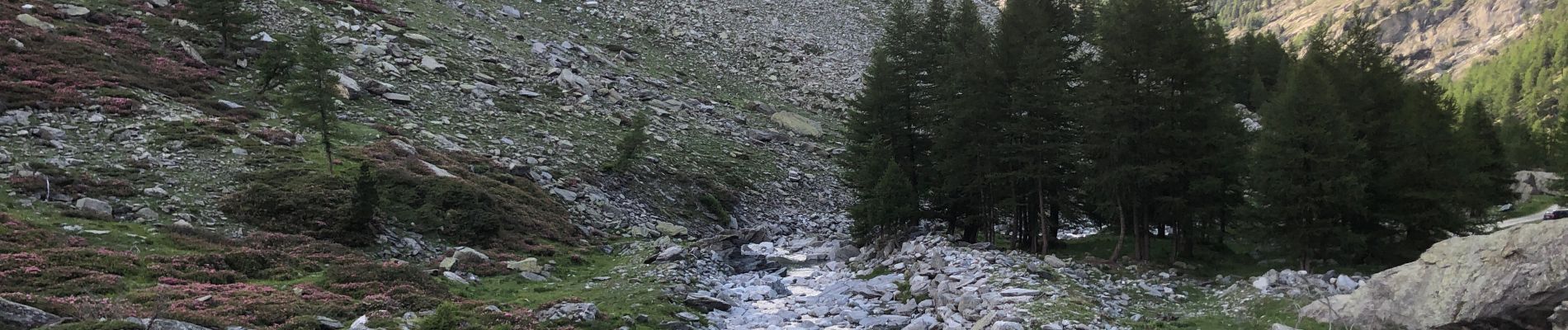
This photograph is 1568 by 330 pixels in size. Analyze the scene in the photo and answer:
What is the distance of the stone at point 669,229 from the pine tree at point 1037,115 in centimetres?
1394

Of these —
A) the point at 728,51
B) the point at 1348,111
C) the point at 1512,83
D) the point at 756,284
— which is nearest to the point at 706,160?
the point at 756,284

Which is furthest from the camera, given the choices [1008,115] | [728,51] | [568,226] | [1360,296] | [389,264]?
[728,51]

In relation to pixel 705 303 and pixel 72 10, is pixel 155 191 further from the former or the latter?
pixel 72 10

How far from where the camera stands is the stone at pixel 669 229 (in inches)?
1367

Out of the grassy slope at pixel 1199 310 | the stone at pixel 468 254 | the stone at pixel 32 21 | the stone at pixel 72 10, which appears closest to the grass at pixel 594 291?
the stone at pixel 468 254

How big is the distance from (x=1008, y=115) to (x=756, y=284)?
1030 cm

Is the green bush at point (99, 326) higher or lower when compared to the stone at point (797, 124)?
higher

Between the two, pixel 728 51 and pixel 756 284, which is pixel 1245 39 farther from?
pixel 756 284

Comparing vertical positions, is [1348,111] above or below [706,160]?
above

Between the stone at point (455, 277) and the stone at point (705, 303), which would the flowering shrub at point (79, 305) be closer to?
the stone at point (455, 277)

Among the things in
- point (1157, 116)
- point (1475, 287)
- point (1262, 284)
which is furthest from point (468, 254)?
point (1475, 287)

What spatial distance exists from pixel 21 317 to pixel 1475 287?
2307 centimetres

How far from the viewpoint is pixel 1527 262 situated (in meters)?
13.3

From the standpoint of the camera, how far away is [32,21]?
110 ft
